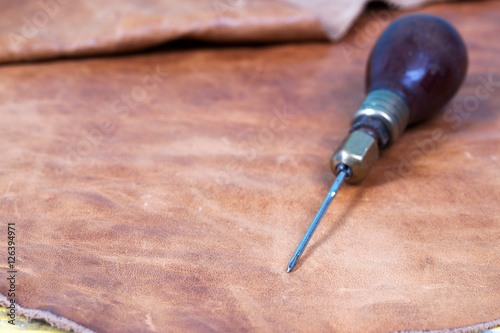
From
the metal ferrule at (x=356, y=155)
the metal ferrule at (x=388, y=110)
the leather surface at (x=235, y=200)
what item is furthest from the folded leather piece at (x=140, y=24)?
the metal ferrule at (x=356, y=155)

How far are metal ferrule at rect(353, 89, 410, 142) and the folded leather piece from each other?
538mm

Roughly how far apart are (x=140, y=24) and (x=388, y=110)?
2.66 ft

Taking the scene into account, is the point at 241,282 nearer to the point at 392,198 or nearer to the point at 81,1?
the point at 392,198

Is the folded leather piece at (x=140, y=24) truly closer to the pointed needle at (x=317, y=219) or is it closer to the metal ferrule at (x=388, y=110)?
the metal ferrule at (x=388, y=110)

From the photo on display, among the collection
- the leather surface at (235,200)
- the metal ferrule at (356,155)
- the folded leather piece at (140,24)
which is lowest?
the leather surface at (235,200)

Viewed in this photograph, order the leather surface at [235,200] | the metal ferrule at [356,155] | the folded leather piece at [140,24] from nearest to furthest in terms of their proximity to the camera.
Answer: the leather surface at [235,200] < the metal ferrule at [356,155] < the folded leather piece at [140,24]

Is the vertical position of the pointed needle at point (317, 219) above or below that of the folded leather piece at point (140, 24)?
below

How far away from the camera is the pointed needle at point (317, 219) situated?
92 cm

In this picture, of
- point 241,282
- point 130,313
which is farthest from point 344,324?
point 130,313

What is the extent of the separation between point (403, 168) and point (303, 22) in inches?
25.1

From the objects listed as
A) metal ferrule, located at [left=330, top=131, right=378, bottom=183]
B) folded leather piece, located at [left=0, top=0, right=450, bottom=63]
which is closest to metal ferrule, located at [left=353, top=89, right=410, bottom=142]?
metal ferrule, located at [left=330, top=131, right=378, bottom=183]

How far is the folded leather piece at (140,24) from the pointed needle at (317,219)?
708 mm

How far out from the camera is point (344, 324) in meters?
0.83

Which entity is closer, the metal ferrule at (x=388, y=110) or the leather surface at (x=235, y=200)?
the leather surface at (x=235, y=200)
